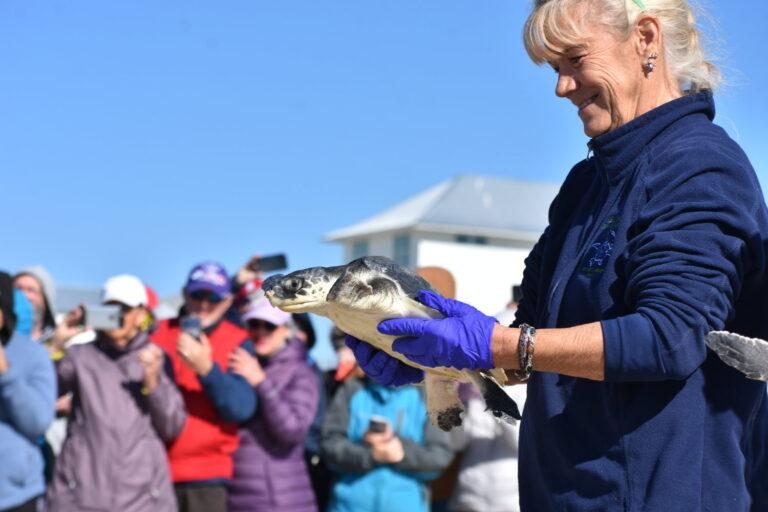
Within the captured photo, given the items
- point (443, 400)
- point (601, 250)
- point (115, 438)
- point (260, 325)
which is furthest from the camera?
point (260, 325)

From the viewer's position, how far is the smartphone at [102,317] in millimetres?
5520

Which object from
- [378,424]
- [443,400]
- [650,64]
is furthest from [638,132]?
[378,424]

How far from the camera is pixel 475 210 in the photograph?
37.8 m

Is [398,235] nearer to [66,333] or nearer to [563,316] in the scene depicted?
[66,333]

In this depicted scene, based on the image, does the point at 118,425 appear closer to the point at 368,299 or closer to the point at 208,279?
the point at 208,279

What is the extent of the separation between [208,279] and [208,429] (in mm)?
968

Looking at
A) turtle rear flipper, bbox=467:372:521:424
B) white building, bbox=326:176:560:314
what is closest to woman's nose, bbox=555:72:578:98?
turtle rear flipper, bbox=467:372:521:424

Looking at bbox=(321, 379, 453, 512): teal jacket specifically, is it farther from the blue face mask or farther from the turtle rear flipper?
the turtle rear flipper

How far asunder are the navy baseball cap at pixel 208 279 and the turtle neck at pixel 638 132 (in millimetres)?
4324

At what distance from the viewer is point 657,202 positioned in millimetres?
1862

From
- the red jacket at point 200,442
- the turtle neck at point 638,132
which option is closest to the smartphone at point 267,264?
the red jacket at point 200,442

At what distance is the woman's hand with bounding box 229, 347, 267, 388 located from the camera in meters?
5.62

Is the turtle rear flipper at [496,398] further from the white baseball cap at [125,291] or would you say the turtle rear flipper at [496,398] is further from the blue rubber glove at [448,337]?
the white baseball cap at [125,291]

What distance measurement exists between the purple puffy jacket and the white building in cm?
2911
